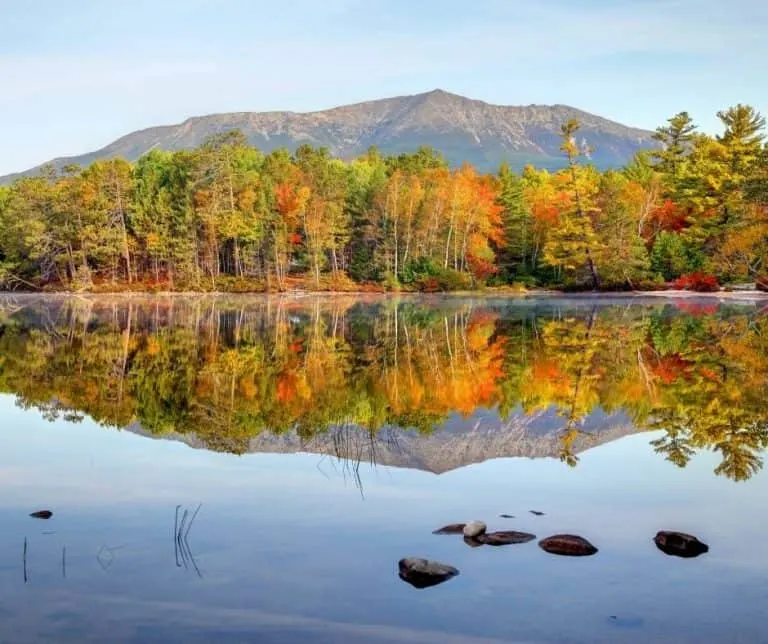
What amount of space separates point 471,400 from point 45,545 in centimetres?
988

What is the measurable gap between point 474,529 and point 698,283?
180ft

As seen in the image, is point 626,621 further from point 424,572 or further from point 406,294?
point 406,294

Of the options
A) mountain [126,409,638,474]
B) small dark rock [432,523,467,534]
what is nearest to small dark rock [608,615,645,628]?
small dark rock [432,523,467,534]

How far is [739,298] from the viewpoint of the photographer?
5138 centimetres

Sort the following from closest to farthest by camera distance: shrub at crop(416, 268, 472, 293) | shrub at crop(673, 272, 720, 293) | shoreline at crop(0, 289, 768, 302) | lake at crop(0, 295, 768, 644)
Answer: lake at crop(0, 295, 768, 644) → shoreline at crop(0, 289, 768, 302) → shrub at crop(673, 272, 720, 293) → shrub at crop(416, 268, 472, 293)

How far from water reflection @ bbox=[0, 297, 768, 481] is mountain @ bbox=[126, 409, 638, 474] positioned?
0.05 metres

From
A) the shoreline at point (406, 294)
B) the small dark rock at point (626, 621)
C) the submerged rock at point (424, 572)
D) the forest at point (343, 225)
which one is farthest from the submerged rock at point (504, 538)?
the forest at point (343, 225)

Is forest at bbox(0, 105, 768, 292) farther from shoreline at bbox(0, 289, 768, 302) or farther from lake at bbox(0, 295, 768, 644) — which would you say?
lake at bbox(0, 295, 768, 644)

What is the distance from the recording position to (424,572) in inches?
272

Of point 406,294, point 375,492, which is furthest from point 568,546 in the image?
point 406,294

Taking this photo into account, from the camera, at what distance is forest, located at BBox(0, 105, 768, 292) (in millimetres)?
61844

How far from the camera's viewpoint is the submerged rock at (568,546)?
7.60m

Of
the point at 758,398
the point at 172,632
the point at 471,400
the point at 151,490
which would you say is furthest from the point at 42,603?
the point at 758,398

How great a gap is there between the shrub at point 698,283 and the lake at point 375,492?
36.4m
